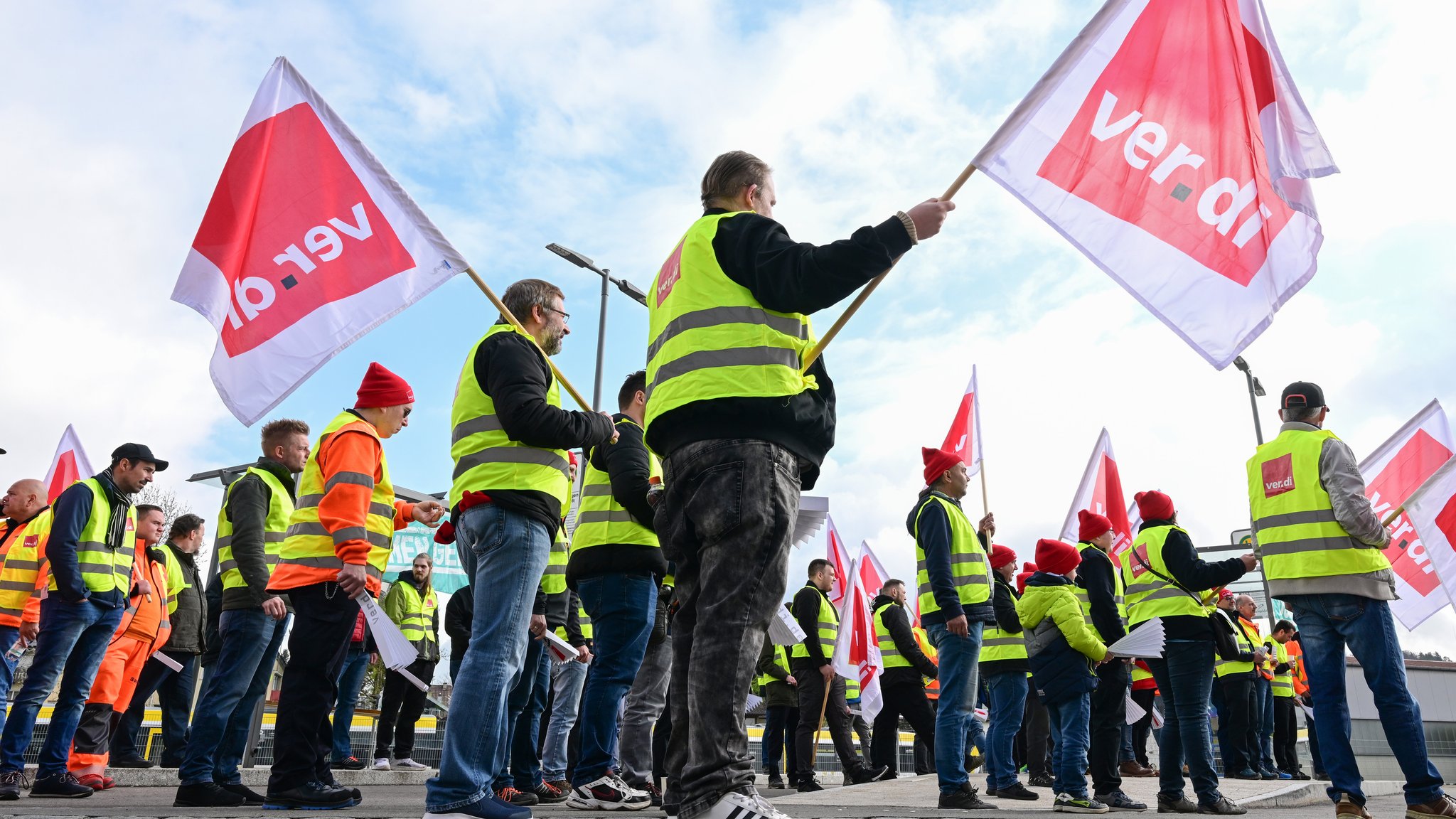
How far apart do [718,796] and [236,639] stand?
4182 mm

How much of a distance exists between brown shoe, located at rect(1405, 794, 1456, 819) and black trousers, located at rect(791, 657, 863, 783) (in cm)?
524

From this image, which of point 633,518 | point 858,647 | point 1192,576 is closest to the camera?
point 633,518

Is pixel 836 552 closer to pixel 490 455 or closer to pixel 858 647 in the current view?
pixel 858 647

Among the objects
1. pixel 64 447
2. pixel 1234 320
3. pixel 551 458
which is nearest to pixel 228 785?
pixel 551 458

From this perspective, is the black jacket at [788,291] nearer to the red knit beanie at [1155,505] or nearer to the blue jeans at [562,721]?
the blue jeans at [562,721]

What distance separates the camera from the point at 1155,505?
26.1ft

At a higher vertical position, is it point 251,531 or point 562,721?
point 251,531

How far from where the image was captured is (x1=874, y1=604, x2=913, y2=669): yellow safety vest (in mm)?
10062

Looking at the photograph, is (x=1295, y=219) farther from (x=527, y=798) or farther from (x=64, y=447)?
(x=64, y=447)

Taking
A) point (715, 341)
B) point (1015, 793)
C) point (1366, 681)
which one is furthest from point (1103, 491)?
point (715, 341)

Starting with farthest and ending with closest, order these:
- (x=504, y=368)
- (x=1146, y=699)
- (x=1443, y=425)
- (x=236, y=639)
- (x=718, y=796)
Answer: (x=1146, y=699)
(x=1443, y=425)
(x=236, y=639)
(x=504, y=368)
(x=718, y=796)

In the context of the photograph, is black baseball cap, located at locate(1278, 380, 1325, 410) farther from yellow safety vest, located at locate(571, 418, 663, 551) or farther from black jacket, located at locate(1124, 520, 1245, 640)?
yellow safety vest, located at locate(571, 418, 663, 551)

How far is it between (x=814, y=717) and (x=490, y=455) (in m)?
6.40

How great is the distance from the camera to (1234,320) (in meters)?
4.77
